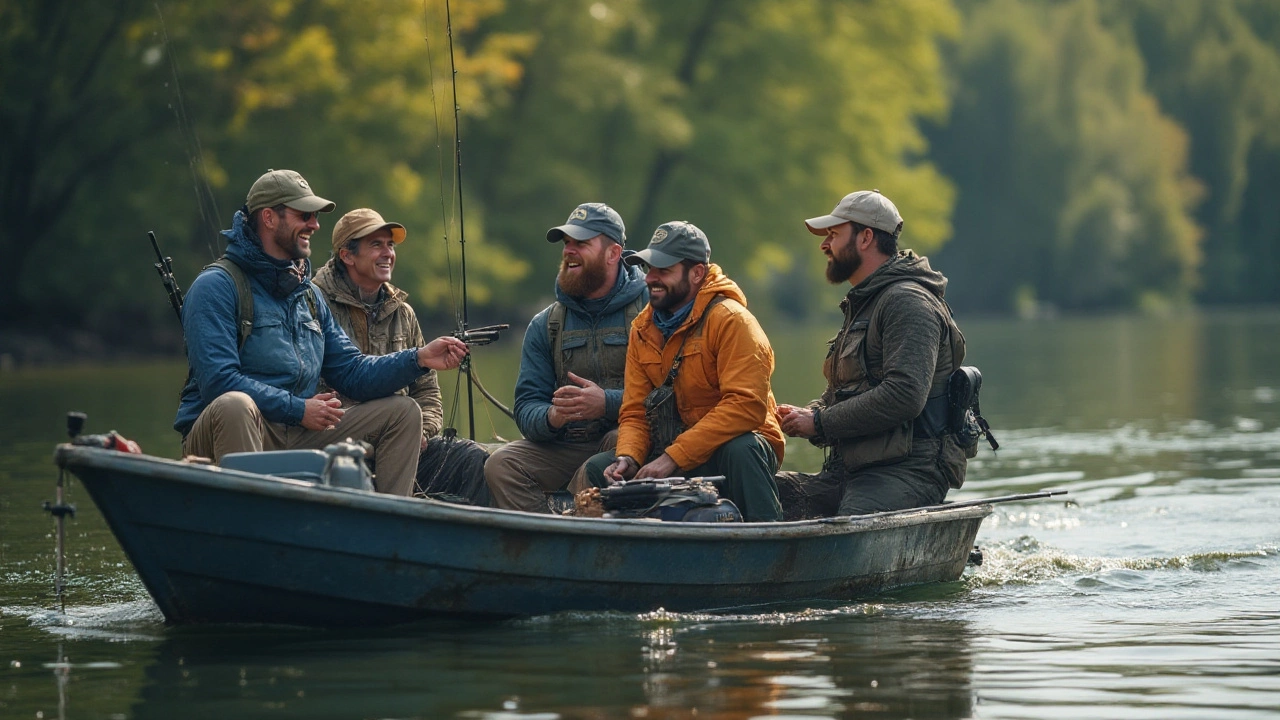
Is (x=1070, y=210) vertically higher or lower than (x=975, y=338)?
higher

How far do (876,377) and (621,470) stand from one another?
47.5 inches

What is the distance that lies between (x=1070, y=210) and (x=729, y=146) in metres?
19.6

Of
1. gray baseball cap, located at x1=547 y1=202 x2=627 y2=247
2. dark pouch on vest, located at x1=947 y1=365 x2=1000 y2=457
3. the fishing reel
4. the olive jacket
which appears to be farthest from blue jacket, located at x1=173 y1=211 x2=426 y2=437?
dark pouch on vest, located at x1=947 y1=365 x2=1000 y2=457

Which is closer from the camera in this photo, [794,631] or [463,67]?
[794,631]

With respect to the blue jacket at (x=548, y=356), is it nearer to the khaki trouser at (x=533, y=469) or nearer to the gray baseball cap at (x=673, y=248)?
the khaki trouser at (x=533, y=469)

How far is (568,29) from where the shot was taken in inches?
1298

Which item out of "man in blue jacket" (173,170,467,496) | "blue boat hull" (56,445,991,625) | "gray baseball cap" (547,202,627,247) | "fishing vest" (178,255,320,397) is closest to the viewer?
"blue boat hull" (56,445,991,625)

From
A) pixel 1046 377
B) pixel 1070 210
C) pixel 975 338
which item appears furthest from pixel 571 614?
pixel 1070 210

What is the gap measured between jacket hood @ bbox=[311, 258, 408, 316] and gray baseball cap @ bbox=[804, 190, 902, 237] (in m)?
2.24

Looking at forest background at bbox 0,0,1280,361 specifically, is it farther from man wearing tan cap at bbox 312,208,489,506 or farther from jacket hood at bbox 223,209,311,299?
jacket hood at bbox 223,209,311,299

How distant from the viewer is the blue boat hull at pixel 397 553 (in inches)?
256

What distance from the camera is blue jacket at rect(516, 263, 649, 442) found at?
8281 mm

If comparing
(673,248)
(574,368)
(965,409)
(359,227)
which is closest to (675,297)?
(673,248)

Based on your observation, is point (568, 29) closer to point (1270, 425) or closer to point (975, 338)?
point (975, 338)
